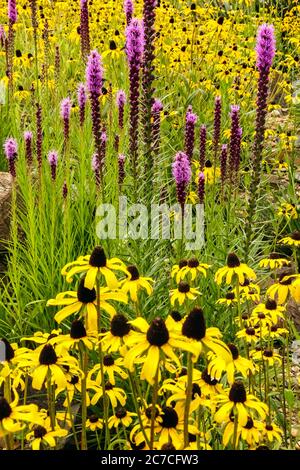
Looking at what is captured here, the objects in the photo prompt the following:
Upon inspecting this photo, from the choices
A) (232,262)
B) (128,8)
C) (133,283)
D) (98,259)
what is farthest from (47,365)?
(128,8)

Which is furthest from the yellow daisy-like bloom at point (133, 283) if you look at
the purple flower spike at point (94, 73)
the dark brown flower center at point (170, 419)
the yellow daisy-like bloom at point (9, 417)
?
the purple flower spike at point (94, 73)

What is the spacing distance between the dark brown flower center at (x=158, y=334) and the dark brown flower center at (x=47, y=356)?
43 centimetres

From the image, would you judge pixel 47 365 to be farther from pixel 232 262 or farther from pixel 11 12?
pixel 11 12

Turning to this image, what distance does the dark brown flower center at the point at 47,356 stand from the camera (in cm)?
201

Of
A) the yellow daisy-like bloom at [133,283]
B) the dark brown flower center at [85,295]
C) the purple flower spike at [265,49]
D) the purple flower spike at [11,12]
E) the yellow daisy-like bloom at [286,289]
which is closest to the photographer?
the dark brown flower center at [85,295]

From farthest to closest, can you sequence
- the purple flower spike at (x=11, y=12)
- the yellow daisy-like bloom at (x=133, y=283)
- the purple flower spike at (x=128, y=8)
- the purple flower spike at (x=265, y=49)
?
the purple flower spike at (x=11, y=12), the purple flower spike at (x=128, y=8), the purple flower spike at (x=265, y=49), the yellow daisy-like bloom at (x=133, y=283)

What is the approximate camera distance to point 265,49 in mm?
3012

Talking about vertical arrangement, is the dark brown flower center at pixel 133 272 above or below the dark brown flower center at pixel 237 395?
above

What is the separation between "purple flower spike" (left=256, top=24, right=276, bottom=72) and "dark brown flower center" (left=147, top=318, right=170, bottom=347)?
1.71m

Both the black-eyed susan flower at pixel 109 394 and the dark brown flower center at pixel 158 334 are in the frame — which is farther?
the black-eyed susan flower at pixel 109 394

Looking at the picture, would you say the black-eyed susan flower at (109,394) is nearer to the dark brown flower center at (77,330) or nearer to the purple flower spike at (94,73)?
the dark brown flower center at (77,330)

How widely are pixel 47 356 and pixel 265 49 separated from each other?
182 centimetres

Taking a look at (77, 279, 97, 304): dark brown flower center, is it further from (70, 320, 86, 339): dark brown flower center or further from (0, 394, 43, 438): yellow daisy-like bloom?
(0, 394, 43, 438): yellow daisy-like bloom

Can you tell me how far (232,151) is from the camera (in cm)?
391
